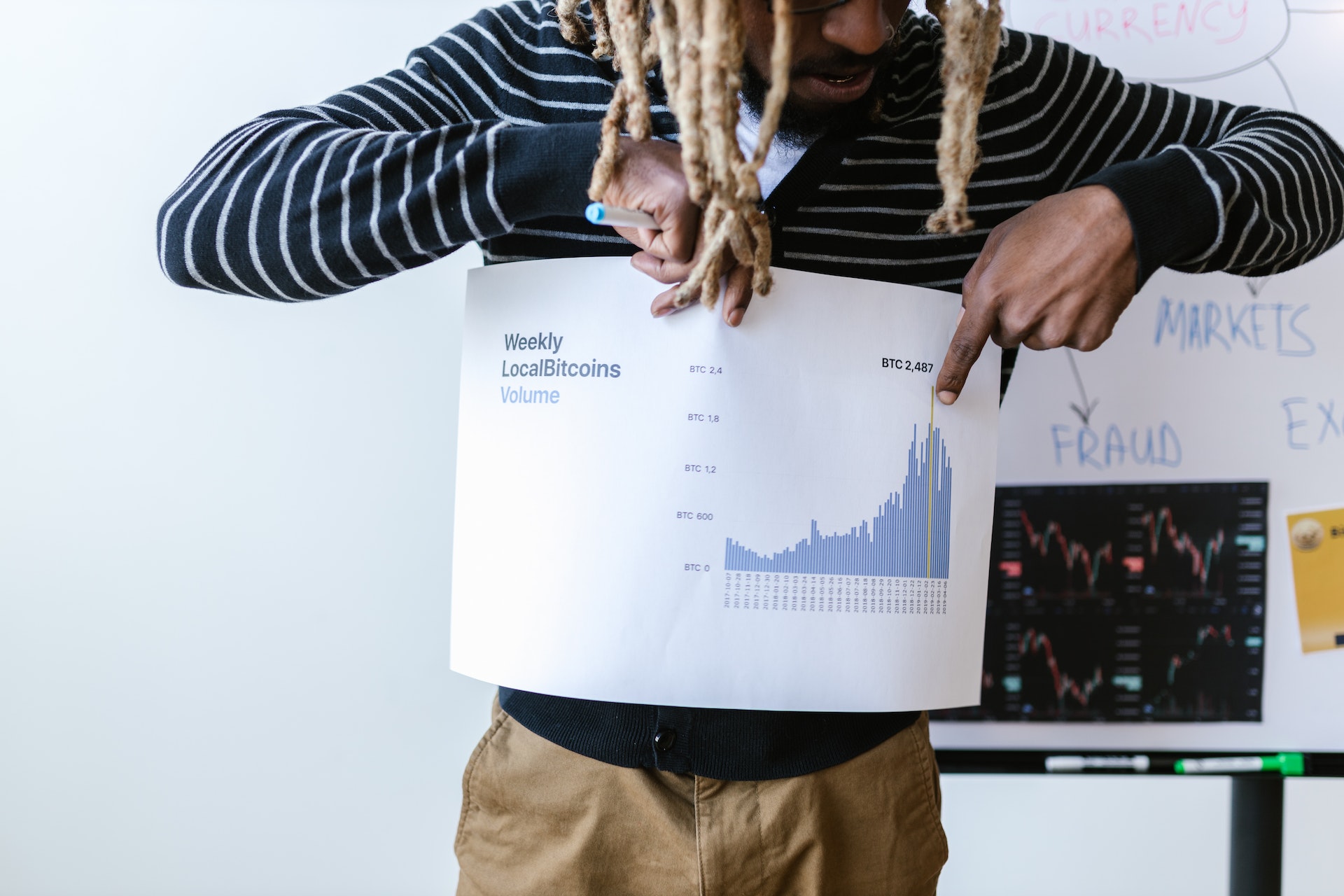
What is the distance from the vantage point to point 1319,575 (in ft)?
3.21

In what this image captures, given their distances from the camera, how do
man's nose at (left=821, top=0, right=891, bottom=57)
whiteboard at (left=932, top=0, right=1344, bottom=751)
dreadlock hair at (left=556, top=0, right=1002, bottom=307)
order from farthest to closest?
whiteboard at (left=932, top=0, right=1344, bottom=751)
man's nose at (left=821, top=0, right=891, bottom=57)
dreadlock hair at (left=556, top=0, right=1002, bottom=307)

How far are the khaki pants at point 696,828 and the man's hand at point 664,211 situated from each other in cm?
35

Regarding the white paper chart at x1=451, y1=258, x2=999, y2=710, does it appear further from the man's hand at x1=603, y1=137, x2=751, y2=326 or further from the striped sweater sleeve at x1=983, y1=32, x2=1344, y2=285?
the striped sweater sleeve at x1=983, y1=32, x2=1344, y2=285

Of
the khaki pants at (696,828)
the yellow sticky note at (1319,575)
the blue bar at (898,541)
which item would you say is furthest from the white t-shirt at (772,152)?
the yellow sticky note at (1319,575)

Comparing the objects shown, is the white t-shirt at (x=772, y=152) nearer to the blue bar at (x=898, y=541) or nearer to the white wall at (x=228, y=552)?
the blue bar at (x=898, y=541)

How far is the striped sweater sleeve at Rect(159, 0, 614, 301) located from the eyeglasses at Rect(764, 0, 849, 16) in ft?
0.49

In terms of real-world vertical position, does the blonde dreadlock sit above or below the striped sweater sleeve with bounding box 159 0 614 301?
above

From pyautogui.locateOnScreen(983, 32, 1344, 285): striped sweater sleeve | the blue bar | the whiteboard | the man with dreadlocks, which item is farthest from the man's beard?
the whiteboard

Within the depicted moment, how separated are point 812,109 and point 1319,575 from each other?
33.4 inches

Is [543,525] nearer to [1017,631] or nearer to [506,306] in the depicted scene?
[506,306]

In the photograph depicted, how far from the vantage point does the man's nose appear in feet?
1.78

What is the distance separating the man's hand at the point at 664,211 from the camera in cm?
49

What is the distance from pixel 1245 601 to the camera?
982mm

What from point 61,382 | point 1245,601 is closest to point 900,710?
point 1245,601
